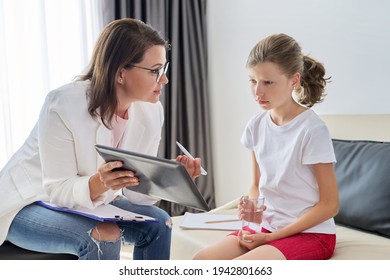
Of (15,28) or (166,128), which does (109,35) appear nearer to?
(15,28)

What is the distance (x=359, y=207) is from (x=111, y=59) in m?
1.00

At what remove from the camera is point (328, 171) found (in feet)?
4.95

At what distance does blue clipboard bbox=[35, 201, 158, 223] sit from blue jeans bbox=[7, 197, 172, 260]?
14mm

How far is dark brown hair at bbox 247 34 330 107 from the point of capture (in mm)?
1601

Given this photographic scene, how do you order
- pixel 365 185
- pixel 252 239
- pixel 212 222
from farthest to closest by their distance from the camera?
pixel 212 222 < pixel 365 185 < pixel 252 239

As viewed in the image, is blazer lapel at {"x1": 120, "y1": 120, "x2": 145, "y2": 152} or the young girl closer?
the young girl

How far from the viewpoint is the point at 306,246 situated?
4.90ft

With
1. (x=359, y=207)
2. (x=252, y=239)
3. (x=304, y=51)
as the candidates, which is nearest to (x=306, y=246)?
(x=252, y=239)

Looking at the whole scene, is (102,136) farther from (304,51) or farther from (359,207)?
(304,51)

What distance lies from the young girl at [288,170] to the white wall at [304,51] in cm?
71

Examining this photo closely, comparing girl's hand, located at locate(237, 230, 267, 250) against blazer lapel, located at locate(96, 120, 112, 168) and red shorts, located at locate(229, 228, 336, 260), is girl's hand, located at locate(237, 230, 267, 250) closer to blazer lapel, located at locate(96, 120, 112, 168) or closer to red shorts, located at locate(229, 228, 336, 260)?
red shorts, located at locate(229, 228, 336, 260)

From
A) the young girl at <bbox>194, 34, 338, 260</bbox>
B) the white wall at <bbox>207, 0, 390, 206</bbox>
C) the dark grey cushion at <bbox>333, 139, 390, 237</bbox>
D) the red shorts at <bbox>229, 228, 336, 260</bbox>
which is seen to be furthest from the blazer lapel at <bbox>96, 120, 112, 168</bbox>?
the white wall at <bbox>207, 0, 390, 206</bbox>
